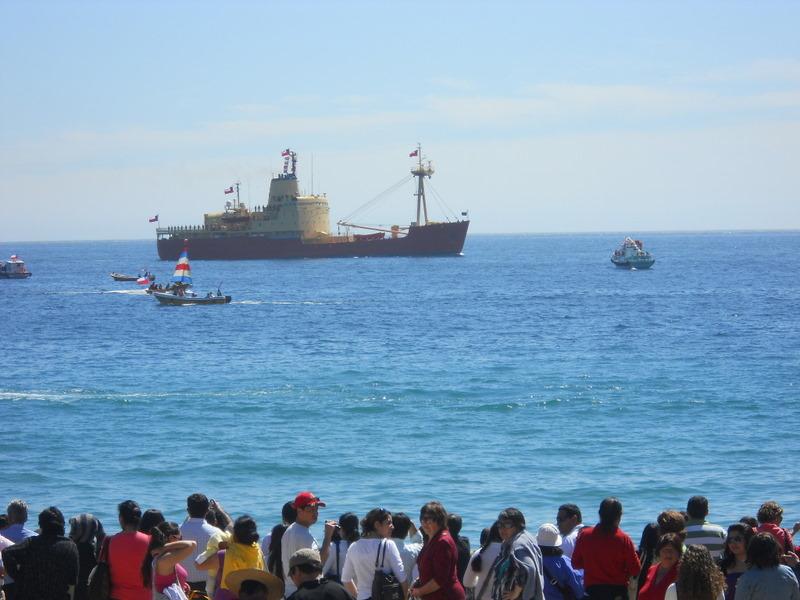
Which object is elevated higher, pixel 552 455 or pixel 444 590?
pixel 444 590

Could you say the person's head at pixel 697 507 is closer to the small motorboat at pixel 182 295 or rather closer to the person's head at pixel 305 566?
the person's head at pixel 305 566

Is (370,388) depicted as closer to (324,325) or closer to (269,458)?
(269,458)

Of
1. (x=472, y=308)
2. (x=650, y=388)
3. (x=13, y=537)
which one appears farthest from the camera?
(x=472, y=308)

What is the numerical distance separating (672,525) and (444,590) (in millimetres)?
1441

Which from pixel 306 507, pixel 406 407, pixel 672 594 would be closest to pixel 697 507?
pixel 672 594

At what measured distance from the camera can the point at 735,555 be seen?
6.93m

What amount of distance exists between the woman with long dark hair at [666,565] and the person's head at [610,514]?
75 cm

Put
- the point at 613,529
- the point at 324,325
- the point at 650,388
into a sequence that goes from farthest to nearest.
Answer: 1. the point at 324,325
2. the point at 650,388
3. the point at 613,529

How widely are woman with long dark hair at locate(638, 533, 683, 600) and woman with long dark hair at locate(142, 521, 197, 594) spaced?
2731mm

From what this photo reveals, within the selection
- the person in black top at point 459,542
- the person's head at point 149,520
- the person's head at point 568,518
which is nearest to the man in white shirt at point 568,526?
the person's head at point 568,518

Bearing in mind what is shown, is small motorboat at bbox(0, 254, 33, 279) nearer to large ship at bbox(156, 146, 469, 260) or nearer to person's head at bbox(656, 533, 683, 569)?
large ship at bbox(156, 146, 469, 260)

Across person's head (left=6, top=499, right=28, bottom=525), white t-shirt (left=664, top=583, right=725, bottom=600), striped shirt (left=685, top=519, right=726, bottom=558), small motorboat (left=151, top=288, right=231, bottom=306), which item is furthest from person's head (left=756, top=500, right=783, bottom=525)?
small motorboat (left=151, top=288, right=231, bottom=306)

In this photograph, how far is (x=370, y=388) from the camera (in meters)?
34.2

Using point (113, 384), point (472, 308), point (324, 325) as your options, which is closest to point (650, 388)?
point (113, 384)
